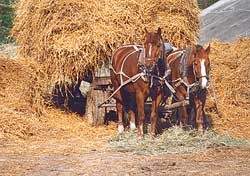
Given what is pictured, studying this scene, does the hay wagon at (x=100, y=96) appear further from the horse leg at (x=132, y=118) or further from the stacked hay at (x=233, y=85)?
→ the stacked hay at (x=233, y=85)

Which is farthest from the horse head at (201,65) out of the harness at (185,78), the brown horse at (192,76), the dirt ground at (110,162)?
the dirt ground at (110,162)

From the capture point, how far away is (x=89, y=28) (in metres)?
11.2

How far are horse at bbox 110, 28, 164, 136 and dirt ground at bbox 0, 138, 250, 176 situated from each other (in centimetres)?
125

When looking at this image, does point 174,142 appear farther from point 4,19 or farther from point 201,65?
point 4,19

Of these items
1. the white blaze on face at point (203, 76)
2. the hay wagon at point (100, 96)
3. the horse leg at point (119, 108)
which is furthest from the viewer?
the hay wagon at point (100, 96)

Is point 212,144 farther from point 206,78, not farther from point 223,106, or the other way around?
point 223,106

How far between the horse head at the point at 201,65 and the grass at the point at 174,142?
0.83 metres

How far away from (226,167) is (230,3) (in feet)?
68.9

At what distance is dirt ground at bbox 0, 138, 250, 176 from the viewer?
7.18 m

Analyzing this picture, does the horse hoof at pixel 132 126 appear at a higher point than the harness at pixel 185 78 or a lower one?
lower

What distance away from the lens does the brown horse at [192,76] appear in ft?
30.8

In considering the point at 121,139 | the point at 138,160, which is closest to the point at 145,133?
the point at 121,139

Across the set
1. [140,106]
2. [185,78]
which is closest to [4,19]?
[140,106]

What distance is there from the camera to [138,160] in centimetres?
798
